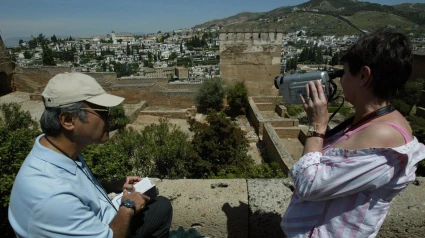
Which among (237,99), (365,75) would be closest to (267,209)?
(365,75)

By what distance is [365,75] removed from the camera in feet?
3.97

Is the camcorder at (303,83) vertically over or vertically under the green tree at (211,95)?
over

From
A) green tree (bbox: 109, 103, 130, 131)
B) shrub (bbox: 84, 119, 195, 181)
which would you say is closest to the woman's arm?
shrub (bbox: 84, 119, 195, 181)

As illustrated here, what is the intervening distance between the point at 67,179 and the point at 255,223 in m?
1.35

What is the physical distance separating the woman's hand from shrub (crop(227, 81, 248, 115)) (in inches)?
495

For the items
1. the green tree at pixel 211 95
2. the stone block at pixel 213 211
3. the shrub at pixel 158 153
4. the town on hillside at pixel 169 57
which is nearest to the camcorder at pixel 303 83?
the stone block at pixel 213 211

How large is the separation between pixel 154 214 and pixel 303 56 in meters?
77.2

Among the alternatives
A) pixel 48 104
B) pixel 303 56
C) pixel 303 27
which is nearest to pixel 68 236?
pixel 48 104

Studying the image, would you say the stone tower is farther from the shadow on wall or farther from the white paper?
the shadow on wall

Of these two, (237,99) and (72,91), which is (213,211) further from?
(237,99)

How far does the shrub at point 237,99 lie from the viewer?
13977 millimetres

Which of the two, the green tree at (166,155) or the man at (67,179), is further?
the green tree at (166,155)

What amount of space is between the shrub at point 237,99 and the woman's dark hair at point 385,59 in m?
12.7

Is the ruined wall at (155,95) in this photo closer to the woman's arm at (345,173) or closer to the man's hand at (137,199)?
the man's hand at (137,199)
